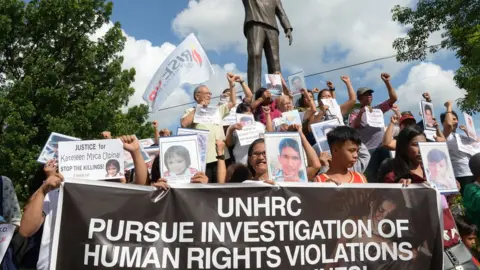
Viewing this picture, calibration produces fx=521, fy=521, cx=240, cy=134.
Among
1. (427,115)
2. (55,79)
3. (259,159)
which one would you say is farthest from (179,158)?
(55,79)

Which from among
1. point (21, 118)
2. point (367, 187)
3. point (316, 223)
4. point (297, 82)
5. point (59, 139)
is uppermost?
point (21, 118)

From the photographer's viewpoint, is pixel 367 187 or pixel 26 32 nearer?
pixel 367 187

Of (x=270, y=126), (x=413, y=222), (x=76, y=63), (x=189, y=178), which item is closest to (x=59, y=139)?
(x=189, y=178)

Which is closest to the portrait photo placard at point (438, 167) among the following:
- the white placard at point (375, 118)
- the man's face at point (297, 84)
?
the white placard at point (375, 118)

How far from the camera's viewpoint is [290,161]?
3.62m

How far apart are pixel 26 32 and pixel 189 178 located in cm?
1539

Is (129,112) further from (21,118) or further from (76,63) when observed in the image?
(21,118)

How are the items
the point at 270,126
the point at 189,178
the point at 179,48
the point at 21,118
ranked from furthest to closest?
the point at 21,118 → the point at 179,48 → the point at 270,126 → the point at 189,178

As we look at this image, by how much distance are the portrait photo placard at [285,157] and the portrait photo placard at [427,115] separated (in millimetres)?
2412

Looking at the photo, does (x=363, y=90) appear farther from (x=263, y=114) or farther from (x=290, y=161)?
(x=290, y=161)

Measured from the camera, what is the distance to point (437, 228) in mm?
3391

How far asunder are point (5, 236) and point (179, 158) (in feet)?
4.25

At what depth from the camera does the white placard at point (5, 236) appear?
10.4 feet

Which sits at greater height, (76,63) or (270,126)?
(76,63)
